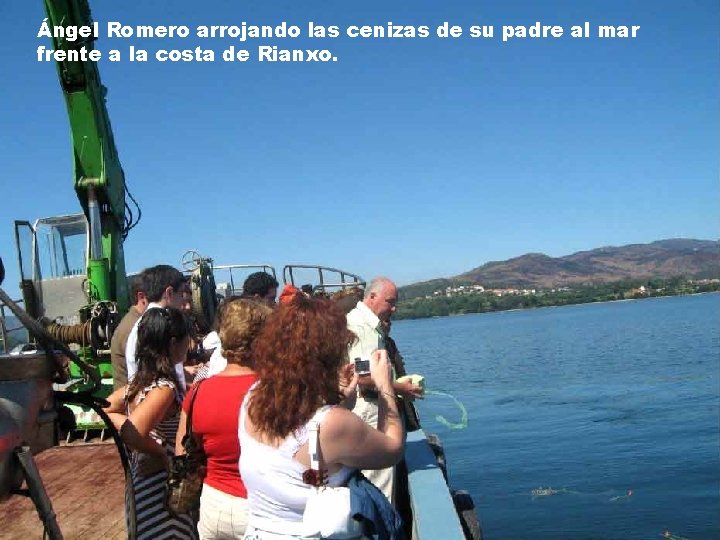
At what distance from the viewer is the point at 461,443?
20.7 meters

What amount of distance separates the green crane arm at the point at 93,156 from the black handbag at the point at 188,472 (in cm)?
714

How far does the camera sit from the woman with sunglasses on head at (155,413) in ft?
10.9

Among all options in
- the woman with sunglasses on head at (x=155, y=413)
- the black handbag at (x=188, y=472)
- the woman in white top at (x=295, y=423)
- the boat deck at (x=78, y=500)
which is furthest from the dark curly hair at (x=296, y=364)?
the boat deck at (x=78, y=500)

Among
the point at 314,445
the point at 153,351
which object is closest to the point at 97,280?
the point at 153,351

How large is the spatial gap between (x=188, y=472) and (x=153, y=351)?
676mm

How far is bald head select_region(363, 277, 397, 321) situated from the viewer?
5016 millimetres

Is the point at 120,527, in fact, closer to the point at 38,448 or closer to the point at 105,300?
the point at 38,448

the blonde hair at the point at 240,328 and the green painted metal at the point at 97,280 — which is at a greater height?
the green painted metal at the point at 97,280

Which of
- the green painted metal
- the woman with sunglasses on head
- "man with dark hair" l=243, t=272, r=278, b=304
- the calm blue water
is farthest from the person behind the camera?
the calm blue water

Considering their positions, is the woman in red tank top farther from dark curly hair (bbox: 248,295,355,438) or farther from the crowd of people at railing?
dark curly hair (bbox: 248,295,355,438)

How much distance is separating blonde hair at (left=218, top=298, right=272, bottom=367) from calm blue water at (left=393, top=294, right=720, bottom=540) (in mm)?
10865

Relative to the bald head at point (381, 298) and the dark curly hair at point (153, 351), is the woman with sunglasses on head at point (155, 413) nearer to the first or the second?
the dark curly hair at point (153, 351)

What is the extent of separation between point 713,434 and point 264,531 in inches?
787

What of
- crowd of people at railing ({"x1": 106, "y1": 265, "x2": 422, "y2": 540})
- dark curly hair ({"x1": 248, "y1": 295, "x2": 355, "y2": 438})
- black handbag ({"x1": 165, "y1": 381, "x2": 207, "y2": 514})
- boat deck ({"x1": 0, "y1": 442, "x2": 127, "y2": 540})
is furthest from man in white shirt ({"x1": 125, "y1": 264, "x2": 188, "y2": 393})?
dark curly hair ({"x1": 248, "y1": 295, "x2": 355, "y2": 438})
